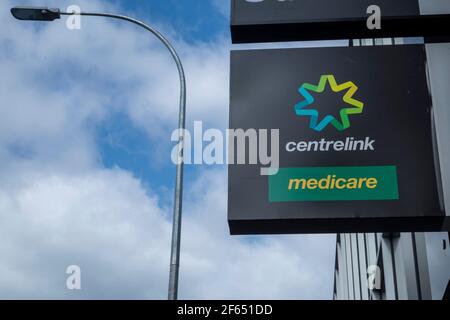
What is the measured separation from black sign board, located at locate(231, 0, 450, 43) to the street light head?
4412 mm

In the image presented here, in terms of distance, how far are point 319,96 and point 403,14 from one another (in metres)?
1.68

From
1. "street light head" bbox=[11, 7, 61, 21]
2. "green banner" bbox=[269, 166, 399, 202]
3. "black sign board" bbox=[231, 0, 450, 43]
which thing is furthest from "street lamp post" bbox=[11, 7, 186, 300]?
"green banner" bbox=[269, 166, 399, 202]

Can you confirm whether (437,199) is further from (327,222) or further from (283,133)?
(283,133)

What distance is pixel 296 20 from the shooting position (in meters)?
8.67

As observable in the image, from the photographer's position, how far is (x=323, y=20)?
8.57 meters

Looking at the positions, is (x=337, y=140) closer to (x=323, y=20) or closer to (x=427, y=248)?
(x=323, y=20)

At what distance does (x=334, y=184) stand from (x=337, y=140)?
54cm

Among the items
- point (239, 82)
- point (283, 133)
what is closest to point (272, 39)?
point (239, 82)

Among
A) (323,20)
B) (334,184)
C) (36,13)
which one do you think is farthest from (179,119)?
(334,184)

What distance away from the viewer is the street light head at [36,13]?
39.3 ft

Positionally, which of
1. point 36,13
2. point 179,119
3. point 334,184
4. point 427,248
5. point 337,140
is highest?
point 36,13

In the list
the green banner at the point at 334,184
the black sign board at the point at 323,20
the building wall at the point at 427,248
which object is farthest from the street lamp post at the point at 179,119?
the building wall at the point at 427,248

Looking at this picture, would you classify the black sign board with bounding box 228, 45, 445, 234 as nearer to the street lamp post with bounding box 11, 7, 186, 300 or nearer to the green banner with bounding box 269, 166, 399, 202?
the green banner with bounding box 269, 166, 399, 202
